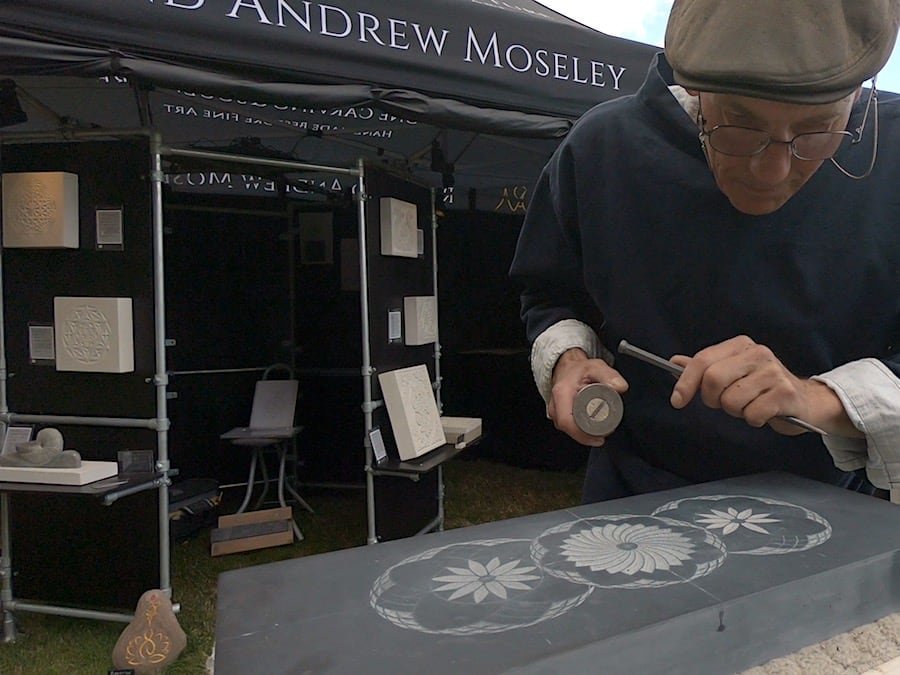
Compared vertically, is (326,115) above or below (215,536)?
above

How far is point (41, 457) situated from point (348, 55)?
176 centimetres

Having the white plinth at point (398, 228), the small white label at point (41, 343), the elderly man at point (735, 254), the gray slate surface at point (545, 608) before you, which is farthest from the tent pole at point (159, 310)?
the gray slate surface at point (545, 608)

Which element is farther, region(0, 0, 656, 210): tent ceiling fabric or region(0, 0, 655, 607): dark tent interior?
region(0, 0, 655, 607): dark tent interior

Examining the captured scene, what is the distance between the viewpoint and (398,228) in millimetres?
3531

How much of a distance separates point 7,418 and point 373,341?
1.48 meters

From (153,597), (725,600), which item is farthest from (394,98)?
(725,600)

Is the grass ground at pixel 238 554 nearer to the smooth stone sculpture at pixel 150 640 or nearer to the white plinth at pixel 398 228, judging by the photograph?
the smooth stone sculpture at pixel 150 640

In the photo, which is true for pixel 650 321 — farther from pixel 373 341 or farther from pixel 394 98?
pixel 373 341

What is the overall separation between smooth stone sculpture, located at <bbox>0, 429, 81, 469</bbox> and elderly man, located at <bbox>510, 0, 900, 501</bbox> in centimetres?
207

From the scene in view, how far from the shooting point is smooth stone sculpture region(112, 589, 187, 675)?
2.54 m

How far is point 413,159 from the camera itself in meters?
3.87

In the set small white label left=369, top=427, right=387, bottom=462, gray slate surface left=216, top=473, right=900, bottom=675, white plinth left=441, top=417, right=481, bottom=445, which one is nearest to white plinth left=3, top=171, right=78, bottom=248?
small white label left=369, top=427, right=387, bottom=462

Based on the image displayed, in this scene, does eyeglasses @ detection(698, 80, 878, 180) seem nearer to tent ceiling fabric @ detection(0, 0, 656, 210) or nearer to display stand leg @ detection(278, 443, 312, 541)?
tent ceiling fabric @ detection(0, 0, 656, 210)

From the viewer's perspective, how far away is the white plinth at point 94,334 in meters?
2.74
